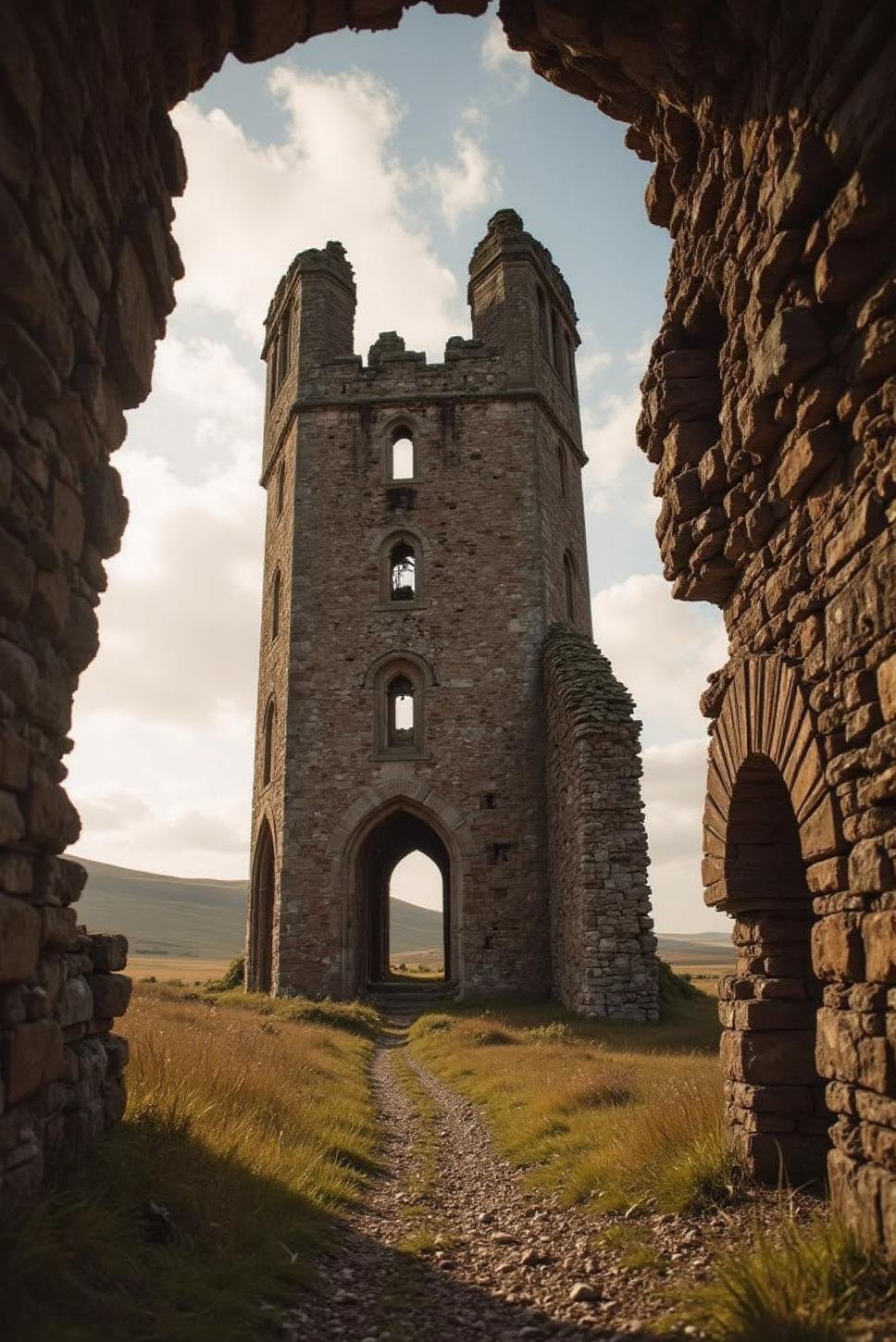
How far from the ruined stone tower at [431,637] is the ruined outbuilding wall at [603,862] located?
0.18 m

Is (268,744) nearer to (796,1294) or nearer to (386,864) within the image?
(386,864)

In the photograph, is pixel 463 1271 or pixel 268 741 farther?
pixel 268 741

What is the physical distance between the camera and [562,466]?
71.1 feet

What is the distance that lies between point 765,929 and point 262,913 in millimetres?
16102

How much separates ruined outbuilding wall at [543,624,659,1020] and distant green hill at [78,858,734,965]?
94177mm

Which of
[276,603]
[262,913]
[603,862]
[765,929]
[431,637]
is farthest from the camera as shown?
[276,603]

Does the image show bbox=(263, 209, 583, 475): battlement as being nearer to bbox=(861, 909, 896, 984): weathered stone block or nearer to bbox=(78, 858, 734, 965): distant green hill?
bbox=(861, 909, 896, 984): weathered stone block

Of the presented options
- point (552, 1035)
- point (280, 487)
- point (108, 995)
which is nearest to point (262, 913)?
point (280, 487)

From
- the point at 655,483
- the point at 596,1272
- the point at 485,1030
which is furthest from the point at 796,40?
the point at 485,1030

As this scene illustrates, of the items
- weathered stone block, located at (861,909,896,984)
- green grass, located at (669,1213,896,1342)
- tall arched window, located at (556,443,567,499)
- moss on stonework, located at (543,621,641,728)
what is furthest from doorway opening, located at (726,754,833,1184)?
tall arched window, located at (556,443,567,499)

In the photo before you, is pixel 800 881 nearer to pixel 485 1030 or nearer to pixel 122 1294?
pixel 122 1294

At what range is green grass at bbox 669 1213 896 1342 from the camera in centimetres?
305

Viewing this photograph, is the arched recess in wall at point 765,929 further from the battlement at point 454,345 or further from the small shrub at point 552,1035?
the battlement at point 454,345

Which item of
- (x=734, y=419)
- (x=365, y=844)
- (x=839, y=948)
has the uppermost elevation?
(x=734, y=419)
